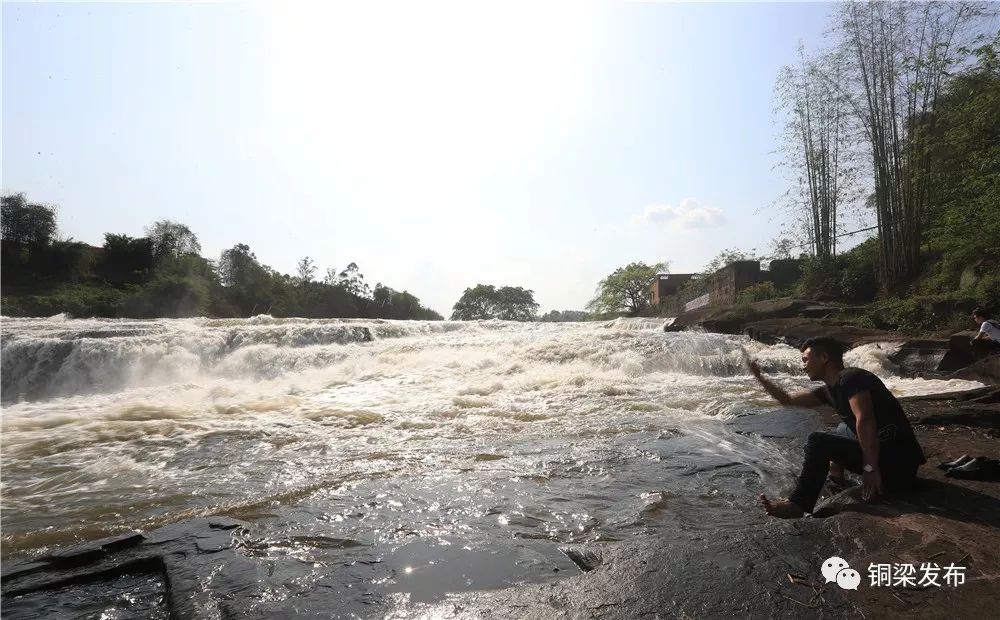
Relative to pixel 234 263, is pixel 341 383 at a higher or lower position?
lower

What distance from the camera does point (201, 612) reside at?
197cm

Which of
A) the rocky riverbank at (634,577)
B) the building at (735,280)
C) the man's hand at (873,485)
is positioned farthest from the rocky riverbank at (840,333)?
the rocky riverbank at (634,577)

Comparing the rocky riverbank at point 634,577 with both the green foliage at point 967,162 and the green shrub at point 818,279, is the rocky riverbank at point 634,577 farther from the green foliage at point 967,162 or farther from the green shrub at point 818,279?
the green shrub at point 818,279

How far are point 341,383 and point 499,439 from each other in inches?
238

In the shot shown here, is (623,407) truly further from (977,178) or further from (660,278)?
(660,278)

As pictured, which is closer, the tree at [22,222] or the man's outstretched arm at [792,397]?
the man's outstretched arm at [792,397]

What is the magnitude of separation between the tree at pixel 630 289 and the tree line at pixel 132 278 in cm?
2431

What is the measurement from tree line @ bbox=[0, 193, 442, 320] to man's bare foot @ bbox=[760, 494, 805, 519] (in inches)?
1316

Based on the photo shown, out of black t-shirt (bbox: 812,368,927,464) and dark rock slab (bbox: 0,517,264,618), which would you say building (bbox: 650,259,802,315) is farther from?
dark rock slab (bbox: 0,517,264,618)

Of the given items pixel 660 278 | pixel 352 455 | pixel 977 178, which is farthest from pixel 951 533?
pixel 660 278

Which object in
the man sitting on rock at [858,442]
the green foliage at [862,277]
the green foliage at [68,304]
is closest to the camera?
the man sitting on rock at [858,442]

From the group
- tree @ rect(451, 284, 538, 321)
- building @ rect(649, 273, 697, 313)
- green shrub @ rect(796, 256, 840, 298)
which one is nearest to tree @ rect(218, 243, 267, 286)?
tree @ rect(451, 284, 538, 321)

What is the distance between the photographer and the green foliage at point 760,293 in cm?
1762

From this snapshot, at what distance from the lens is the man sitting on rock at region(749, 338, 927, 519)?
2596 mm
